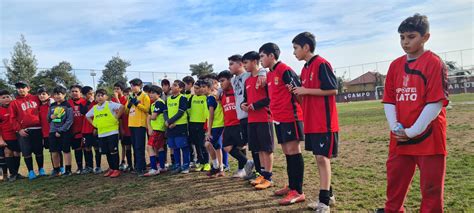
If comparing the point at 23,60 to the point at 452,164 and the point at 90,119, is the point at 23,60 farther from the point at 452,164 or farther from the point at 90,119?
the point at 452,164

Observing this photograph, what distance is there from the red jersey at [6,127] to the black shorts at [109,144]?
2232 mm

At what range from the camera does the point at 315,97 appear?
409cm

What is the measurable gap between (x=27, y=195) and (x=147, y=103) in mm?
2718

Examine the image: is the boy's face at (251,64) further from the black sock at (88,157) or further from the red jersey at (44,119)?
the red jersey at (44,119)

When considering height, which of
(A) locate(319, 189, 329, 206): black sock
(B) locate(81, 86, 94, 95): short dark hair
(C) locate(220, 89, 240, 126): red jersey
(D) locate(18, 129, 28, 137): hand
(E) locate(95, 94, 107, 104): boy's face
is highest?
(B) locate(81, 86, 94, 95): short dark hair

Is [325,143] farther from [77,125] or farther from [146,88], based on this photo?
[77,125]

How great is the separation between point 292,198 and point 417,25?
2503 millimetres

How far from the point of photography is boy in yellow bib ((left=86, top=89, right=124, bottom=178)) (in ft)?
24.3

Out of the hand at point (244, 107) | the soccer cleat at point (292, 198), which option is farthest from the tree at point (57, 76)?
the soccer cleat at point (292, 198)

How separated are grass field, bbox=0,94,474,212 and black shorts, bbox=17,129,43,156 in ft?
2.36

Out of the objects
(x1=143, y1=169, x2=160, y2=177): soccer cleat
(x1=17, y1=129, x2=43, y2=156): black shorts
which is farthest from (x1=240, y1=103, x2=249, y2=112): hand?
(x1=17, y1=129, x2=43, y2=156): black shorts

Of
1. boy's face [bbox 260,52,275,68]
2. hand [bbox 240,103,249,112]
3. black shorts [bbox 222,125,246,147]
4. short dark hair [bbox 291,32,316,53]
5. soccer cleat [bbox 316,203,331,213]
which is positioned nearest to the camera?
soccer cleat [bbox 316,203,331,213]

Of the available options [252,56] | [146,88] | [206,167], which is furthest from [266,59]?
[146,88]

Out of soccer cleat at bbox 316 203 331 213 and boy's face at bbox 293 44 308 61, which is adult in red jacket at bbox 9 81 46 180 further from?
soccer cleat at bbox 316 203 331 213
